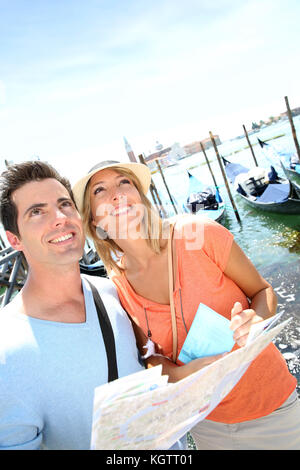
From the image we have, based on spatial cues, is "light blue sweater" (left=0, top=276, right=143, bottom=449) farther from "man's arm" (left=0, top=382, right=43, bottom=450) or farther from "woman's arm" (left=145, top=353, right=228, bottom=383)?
"woman's arm" (left=145, top=353, right=228, bottom=383)

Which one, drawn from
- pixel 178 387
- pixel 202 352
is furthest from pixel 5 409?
pixel 202 352

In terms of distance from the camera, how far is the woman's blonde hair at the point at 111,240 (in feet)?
6.29

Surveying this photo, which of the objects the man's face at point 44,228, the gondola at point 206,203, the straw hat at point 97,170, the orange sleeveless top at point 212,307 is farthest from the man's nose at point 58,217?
the gondola at point 206,203

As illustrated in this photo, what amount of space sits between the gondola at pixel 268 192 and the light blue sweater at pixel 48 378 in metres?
10.1

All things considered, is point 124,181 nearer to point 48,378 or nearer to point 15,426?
point 48,378

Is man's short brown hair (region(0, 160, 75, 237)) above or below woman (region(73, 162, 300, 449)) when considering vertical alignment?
above

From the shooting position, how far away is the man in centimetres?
110

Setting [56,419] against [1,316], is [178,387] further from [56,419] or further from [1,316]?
[1,316]

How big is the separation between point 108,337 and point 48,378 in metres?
0.31

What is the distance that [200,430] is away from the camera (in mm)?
1771

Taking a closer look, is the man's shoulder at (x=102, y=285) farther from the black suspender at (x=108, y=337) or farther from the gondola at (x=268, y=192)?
the gondola at (x=268, y=192)

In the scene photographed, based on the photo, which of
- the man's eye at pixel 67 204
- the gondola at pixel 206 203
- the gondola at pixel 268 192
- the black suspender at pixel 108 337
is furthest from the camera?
the gondola at pixel 206 203

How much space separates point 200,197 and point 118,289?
1164 centimetres

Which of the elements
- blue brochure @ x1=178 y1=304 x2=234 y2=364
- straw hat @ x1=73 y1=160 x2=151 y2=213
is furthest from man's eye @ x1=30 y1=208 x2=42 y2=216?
blue brochure @ x1=178 y1=304 x2=234 y2=364
